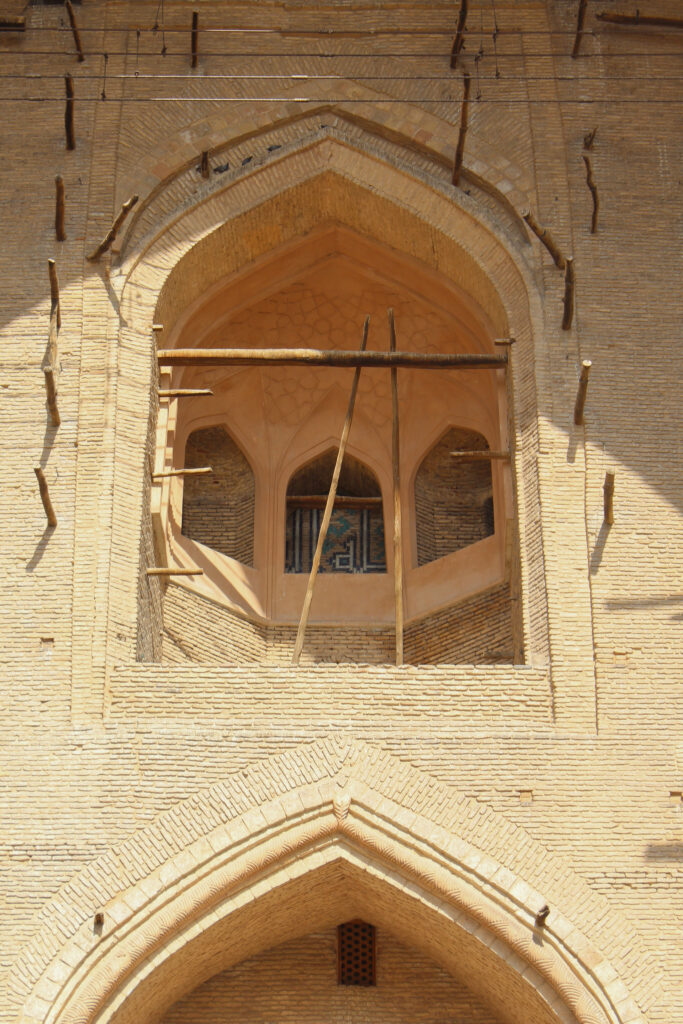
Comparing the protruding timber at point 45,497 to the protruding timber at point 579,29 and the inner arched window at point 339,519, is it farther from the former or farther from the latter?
the protruding timber at point 579,29

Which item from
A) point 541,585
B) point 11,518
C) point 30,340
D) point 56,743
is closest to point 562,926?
point 541,585

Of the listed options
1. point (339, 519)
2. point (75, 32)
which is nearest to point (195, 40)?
point (75, 32)

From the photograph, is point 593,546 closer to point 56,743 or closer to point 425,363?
point 425,363

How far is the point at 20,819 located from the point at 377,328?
4974 millimetres

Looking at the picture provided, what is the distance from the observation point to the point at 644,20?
12.4 metres

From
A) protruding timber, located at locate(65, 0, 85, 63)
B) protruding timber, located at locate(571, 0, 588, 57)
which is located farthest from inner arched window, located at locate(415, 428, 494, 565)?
protruding timber, located at locate(65, 0, 85, 63)

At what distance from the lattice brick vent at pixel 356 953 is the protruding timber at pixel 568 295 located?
3.84 meters

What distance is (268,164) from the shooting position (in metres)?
11.8

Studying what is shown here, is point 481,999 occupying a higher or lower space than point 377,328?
lower

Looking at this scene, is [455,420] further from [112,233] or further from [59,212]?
[59,212]

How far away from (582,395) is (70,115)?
3.87 meters

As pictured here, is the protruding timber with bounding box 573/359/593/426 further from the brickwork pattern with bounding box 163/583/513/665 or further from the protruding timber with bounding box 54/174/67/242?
the protruding timber with bounding box 54/174/67/242

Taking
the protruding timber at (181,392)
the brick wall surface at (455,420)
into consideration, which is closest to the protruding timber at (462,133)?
the brick wall surface at (455,420)

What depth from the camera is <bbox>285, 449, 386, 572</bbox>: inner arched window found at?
12.3 m
